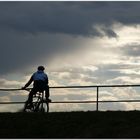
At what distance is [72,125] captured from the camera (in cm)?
2214

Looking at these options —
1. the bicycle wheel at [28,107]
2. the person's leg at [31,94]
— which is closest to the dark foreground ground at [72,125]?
the person's leg at [31,94]

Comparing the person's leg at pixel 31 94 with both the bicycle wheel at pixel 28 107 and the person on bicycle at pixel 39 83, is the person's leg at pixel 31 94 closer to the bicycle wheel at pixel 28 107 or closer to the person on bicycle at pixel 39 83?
the person on bicycle at pixel 39 83

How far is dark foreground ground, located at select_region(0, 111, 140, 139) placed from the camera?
20891mm

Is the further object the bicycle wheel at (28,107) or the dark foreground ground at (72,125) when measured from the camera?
the bicycle wheel at (28,107)

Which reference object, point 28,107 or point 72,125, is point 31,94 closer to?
point 28,107

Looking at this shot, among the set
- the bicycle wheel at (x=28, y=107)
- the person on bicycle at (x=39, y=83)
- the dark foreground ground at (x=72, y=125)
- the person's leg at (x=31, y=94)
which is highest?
the person on bicycle at (x=39, y=83)

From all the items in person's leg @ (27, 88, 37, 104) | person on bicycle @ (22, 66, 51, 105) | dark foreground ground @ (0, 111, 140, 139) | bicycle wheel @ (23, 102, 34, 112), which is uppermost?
person on bicycle @ (22, 66, 51, 105)

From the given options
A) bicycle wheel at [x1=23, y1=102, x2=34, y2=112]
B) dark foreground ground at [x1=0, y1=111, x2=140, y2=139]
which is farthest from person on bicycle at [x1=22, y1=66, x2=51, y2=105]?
dark foreground ground at [x1=0, y1=111, x2=140, y2=139]

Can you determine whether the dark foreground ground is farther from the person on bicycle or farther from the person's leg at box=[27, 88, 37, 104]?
the person on bicycle

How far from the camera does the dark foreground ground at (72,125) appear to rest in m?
20.9

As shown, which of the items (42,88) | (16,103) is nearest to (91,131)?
(42,88)

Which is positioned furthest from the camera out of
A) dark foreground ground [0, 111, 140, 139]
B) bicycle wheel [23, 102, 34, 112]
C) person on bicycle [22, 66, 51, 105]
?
bicycle wheel [23, 102, 34, 112]

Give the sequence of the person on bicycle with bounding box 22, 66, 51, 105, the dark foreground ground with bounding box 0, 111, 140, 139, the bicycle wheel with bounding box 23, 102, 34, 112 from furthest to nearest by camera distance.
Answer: the bicycle wheel with bounding box 23, 102, 34, 112
the person on bicycle with bounding box 22, 66, 51, 105
the dark foreground ground with bounding box 0, 111, 140, 139

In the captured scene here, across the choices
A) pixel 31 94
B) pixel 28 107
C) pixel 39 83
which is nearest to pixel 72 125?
pixel 39 83
